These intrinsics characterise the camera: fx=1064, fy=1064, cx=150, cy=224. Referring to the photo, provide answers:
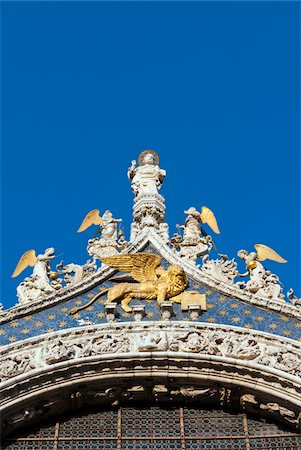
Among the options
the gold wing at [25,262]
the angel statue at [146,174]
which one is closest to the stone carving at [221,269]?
the angel statue at [146,174]

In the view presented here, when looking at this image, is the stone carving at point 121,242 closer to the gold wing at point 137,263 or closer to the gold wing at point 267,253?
the gold wing at point 137,263

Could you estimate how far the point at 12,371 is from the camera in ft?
50.2

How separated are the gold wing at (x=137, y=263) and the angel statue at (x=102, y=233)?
1.26 feet

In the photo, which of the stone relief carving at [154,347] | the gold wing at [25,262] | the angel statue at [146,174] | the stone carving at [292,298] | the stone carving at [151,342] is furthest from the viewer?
the angel statue at [146,174]

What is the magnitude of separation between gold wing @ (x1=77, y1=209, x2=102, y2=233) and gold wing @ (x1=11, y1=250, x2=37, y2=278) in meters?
1.21

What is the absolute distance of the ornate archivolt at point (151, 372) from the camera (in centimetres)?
1520

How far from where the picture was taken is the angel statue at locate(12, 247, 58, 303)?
17.2 meters

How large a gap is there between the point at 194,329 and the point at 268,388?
5.08 feet

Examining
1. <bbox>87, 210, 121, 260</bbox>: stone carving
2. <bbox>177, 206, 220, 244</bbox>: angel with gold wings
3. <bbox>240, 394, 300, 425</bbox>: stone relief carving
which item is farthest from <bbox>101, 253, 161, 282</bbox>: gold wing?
<bbox>240, 394, 300, 425</bbox>: stone relief carving

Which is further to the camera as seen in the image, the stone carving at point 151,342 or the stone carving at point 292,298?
the stone carving at point 292,298

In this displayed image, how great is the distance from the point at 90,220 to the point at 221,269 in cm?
288

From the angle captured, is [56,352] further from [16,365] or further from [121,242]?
[121,242]

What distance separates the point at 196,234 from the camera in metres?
18.7

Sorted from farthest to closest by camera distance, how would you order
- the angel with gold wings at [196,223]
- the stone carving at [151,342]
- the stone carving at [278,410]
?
1. the angel with gold wings at [196,223]
2. the stone carving at [151,342]
3. the stone carving at [278,410]
